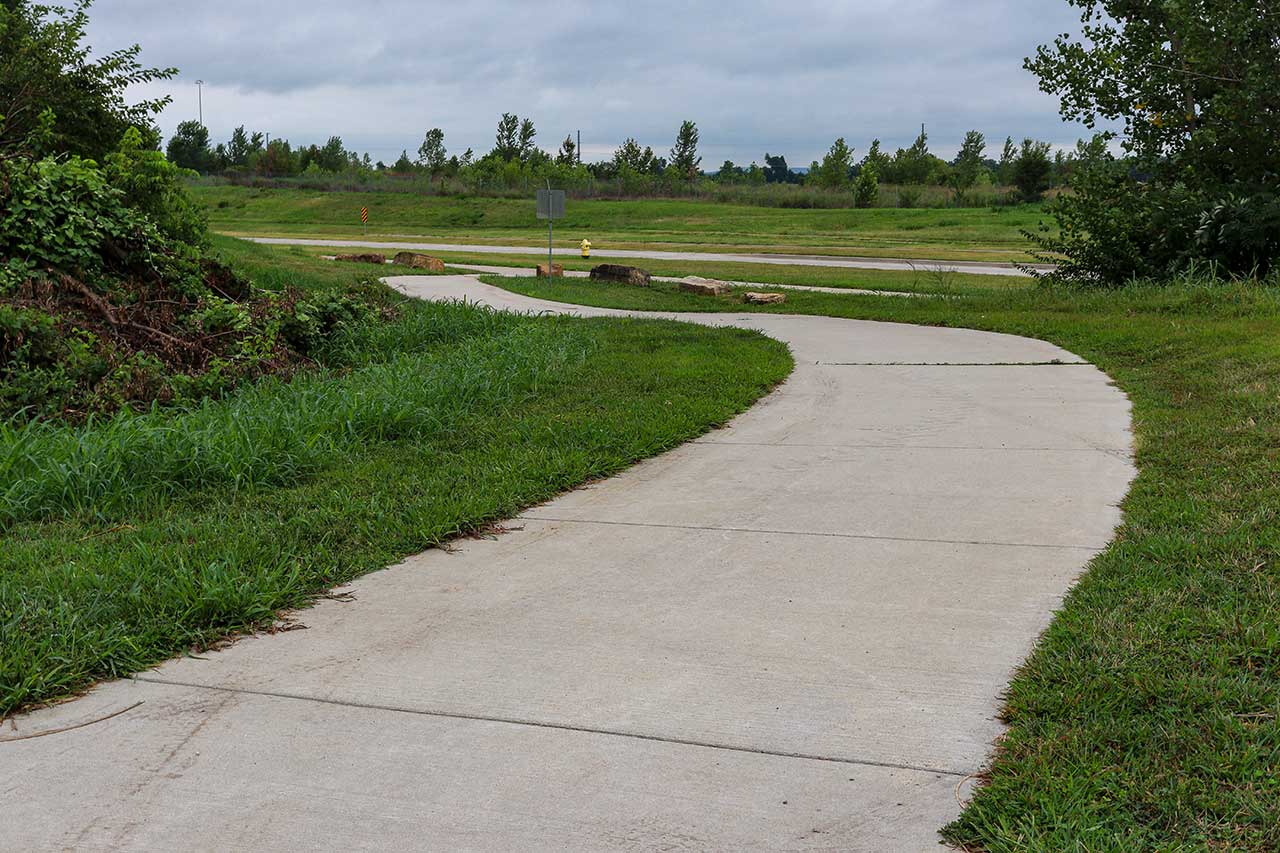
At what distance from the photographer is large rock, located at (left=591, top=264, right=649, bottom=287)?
21031mm

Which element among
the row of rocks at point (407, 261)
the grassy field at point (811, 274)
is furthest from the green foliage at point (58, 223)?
the row of rocks at point (407, 261)

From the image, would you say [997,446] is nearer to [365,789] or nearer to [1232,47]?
[365,789]

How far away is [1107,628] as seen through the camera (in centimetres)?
387

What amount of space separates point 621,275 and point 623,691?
18020 mm

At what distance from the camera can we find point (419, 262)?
24.6 m

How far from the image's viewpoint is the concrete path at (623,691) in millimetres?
2842

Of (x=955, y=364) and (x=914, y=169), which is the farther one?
(x=914, y=169)

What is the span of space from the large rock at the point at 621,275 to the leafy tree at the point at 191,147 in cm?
6504

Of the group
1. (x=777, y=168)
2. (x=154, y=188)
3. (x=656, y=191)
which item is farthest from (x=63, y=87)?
(x=777, y=168)

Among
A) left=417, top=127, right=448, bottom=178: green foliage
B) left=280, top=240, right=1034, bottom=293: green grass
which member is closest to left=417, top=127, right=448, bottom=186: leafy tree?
left=417, top=127, right=448, bottom=178: green foliage

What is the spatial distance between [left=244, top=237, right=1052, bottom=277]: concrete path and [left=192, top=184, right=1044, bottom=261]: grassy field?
1449 millimetres

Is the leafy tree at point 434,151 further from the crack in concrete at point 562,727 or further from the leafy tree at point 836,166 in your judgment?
the crack in concrete at point 562,727

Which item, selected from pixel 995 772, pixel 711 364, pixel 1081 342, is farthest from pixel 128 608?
pixel 1081 342

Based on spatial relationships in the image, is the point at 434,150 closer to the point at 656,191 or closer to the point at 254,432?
the point at 656,191
